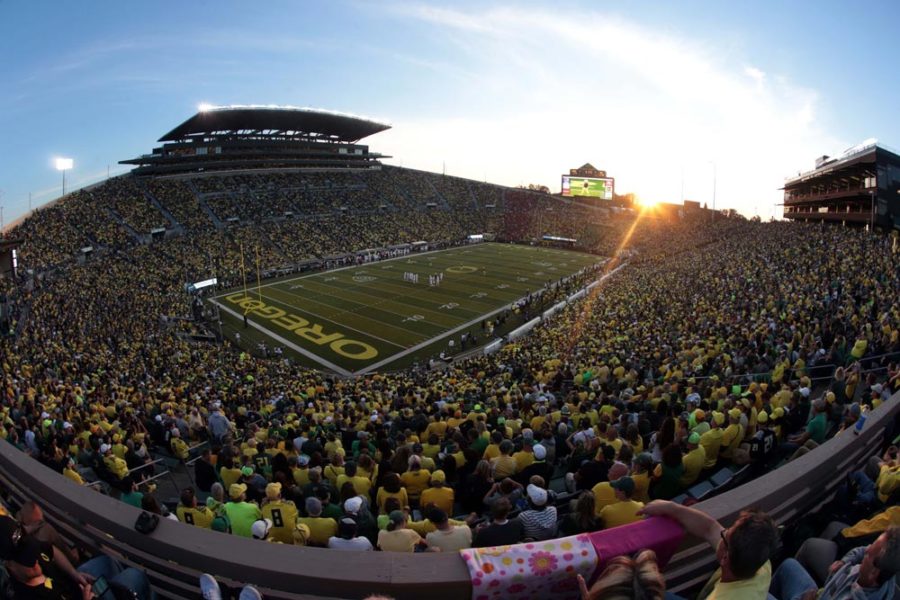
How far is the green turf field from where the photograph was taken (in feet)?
94.4

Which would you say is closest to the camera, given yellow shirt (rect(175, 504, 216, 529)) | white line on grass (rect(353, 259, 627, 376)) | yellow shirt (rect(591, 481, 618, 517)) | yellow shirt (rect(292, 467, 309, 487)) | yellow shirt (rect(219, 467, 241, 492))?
yellow shirt (rect(591, 481, 618, 517))

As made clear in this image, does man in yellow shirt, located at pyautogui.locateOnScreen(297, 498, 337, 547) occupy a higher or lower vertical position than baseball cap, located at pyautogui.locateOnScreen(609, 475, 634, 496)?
lower

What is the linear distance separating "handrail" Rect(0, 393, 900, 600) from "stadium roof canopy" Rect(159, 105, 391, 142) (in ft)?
225

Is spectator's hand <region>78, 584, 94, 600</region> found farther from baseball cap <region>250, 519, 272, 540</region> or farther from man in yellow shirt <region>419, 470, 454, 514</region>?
man in yellow shirt <region>419, 470, 454, 514</region>

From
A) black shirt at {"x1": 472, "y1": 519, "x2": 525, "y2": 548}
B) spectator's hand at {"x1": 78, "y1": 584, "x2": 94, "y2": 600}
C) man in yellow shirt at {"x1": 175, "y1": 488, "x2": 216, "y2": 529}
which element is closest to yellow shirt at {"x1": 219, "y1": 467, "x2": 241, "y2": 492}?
man in yellow shirt at {"x1": 175, "y1": 488, "x2": 216, "y2": 529}

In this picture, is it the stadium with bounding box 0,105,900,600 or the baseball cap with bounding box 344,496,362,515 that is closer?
the stadium with bounding box 0,105,900,600

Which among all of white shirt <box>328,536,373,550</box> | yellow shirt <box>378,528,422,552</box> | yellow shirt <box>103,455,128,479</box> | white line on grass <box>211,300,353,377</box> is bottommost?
white line on grass <box>211,300,353,377</box>

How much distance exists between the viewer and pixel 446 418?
10.5 m

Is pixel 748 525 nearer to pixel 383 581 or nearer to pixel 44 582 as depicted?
pixel 383 581

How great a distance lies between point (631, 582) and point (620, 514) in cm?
253

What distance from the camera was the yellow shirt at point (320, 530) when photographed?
197 inches

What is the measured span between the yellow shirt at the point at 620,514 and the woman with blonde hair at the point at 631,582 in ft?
7.71

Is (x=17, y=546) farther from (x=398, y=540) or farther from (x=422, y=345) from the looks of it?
(x=422, y=345)

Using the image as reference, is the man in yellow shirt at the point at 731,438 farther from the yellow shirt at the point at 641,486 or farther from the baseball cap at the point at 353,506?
the baseball cap at the point at 353,506
